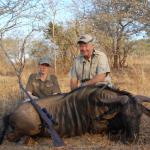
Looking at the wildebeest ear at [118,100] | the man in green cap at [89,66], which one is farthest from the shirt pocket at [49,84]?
the wildebeest ear at [118,100]

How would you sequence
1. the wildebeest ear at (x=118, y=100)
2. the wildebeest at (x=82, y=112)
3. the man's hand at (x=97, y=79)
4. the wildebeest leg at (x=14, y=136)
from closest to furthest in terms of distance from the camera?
1. the wildebeest ear at (x=118, y=100)
2. the wildebeest at (x=82, y=112)
3. the wildebeest leg at (x=14, y=136)
4. the man's hand at (x=97, y=79)

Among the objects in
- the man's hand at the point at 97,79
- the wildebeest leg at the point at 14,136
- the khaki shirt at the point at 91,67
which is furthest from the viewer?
the khaki shirt at the point at 91,67

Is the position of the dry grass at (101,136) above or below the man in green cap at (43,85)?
below

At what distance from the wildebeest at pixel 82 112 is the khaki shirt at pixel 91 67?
28.0 inches

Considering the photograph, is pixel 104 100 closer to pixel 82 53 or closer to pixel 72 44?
pixel 82 53

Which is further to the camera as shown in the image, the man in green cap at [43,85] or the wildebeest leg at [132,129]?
the man in green cap at [43,85]

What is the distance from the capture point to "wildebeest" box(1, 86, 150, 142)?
723 centimetres

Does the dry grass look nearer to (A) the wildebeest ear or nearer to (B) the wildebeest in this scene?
(B) the wildebeest

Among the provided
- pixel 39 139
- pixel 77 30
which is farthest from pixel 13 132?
pixel 77 30

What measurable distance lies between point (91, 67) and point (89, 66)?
0.05m

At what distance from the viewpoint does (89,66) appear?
827 centimetres

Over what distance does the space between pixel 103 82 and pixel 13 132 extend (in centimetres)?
175

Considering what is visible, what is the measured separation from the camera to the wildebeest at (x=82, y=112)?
723 centimetres

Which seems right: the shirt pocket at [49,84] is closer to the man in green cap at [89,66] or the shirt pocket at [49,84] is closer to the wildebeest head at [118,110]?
the man in green cap at [89,66]
